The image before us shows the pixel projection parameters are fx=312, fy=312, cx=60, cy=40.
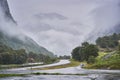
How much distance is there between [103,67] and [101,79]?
8478 centimetres

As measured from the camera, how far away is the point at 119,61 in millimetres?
199125

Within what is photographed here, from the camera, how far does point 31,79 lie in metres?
113

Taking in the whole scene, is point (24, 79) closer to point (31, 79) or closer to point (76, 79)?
point (31, 79)

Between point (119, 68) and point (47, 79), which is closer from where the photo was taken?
point (47, 79)

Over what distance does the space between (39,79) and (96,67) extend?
90.4 metres

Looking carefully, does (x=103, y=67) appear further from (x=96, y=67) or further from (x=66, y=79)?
(x=66, y=79)

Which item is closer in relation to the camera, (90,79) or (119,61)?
(90,79)

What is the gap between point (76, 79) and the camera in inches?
4464

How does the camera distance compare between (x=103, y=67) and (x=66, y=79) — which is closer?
(x=66, y=79)

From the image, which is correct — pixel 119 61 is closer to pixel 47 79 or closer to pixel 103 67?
pixel 103 67

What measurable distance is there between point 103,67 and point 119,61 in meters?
11.5

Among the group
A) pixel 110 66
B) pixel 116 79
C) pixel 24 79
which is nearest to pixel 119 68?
pixel 110 66

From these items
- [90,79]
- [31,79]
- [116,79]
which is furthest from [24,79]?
[116,79]

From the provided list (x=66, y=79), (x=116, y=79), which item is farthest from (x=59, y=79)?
(x=116, y=79)
